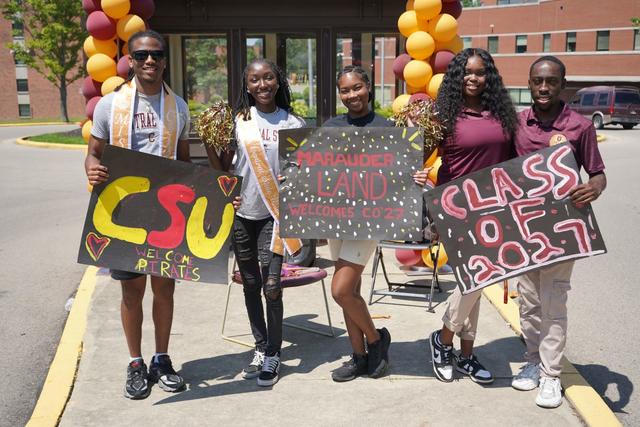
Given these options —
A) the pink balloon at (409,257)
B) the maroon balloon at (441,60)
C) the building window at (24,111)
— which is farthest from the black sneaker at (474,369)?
the building window at (24,111)

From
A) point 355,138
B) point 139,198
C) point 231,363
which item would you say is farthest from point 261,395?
point 355,138

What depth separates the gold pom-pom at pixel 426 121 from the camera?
156 inches

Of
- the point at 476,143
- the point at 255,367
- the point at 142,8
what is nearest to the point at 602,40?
the point at 142,8

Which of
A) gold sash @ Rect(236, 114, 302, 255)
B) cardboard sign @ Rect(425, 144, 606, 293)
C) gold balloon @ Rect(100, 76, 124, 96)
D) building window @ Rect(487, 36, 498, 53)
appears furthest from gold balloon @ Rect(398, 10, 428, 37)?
building window @ Rect(487, 36, 498, 53)

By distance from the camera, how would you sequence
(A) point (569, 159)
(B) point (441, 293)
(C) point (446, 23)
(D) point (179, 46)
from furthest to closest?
1. (D) point (179, 46)
2. (C) point (446, 23)
3. (B) point (441, 293)
4. (A) point (569, 159)

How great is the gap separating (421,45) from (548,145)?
3.31m

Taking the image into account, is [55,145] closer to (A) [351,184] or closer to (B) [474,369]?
(A) [351,184]

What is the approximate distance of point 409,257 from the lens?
6898 mm

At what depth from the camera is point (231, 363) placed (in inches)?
180

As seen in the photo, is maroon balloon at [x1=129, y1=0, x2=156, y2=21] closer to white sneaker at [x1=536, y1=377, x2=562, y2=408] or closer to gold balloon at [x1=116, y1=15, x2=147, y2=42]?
gold balloon at [x1=116, y1=15, x2=147, y2=42]

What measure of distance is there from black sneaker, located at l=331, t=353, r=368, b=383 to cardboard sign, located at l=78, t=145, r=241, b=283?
97 centimetres

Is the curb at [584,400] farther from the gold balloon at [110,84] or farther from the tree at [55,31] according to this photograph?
the tree at [55,31]

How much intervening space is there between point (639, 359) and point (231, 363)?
2.83 m

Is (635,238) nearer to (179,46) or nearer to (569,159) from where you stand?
(569,159)
